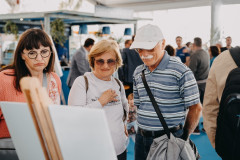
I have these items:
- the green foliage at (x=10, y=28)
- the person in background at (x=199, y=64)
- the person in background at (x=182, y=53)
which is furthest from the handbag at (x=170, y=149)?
the green foliage at (x=10, y=28)

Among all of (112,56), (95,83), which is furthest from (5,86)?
(112,56)

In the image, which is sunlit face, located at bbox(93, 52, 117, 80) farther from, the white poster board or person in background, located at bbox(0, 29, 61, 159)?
the white poster board

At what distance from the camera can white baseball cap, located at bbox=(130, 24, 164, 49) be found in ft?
5.65

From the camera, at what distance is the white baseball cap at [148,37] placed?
172 centimetres

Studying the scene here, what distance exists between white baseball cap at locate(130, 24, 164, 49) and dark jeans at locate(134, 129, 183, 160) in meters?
0.63

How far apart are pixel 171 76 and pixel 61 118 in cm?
123

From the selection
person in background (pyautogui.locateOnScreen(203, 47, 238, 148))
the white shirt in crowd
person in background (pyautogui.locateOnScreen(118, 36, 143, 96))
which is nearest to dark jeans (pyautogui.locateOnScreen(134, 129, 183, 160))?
the white shirt in crowd

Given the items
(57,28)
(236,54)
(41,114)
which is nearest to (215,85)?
(236,54)

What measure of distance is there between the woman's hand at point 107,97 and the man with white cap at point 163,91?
0.21 meters

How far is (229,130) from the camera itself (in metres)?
1.17

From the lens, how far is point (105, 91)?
68.8 inches

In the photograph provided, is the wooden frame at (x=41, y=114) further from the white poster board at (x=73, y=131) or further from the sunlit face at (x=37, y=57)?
the sunlit face at (x=37, y=57)

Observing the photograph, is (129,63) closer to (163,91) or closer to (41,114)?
(163,91)

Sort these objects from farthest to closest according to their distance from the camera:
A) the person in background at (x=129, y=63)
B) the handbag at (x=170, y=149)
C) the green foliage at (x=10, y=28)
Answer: the green foliage at (x=10, y=28)
the person in background at (x=129, y=63)
the handbag at (x=170, y=149)
